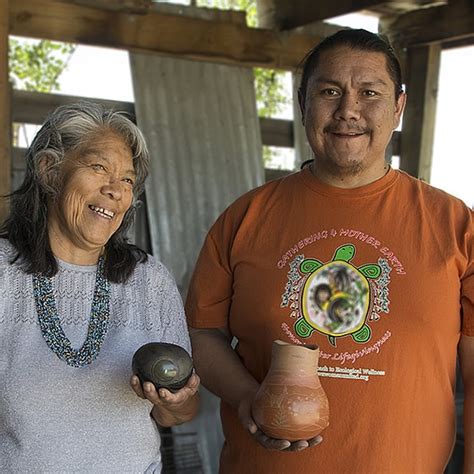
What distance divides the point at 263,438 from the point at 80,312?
0.57m

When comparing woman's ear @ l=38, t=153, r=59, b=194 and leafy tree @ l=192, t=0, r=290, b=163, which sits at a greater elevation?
woman's ear @ l=38, t=153, r=59, b=194

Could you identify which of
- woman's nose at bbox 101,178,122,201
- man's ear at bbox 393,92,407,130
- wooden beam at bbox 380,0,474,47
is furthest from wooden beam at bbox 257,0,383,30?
woman's nose at bbox 101,178,122,201

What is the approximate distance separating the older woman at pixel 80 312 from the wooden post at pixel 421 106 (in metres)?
2.90

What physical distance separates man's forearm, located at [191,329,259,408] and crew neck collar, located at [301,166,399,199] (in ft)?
1.68

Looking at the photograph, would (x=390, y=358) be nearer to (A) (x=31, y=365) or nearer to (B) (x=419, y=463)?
(B) (x=419, y=463)

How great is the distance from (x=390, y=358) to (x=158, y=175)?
8.13 feet

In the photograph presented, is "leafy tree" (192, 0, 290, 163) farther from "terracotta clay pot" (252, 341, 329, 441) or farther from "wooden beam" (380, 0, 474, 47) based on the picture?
"terracotta clay pot" (252, 341, 329, 441)

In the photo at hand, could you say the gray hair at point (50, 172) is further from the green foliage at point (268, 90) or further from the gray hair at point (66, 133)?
the green foliage at point (268, 90)

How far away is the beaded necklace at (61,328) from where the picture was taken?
2240mm

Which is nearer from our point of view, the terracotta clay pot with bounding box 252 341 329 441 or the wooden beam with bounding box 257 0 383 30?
the terracotta clay pot with bounding box 252 341 329 441

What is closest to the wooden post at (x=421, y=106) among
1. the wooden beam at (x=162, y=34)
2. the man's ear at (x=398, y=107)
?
the wooden beam at (x=162, y=34)

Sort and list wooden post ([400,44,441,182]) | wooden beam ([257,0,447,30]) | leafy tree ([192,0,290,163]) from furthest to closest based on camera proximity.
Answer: leafy tree ([192,0,290,163]) < wooden post ([400,44,441,182]) < wooden beam ([257,0,447,30])

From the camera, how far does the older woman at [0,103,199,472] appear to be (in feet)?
7.18

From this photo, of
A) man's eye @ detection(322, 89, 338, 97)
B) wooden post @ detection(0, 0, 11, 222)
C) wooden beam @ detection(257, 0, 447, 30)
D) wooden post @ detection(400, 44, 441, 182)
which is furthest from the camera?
wooden post @ detection(400, 44, 441, 182)
